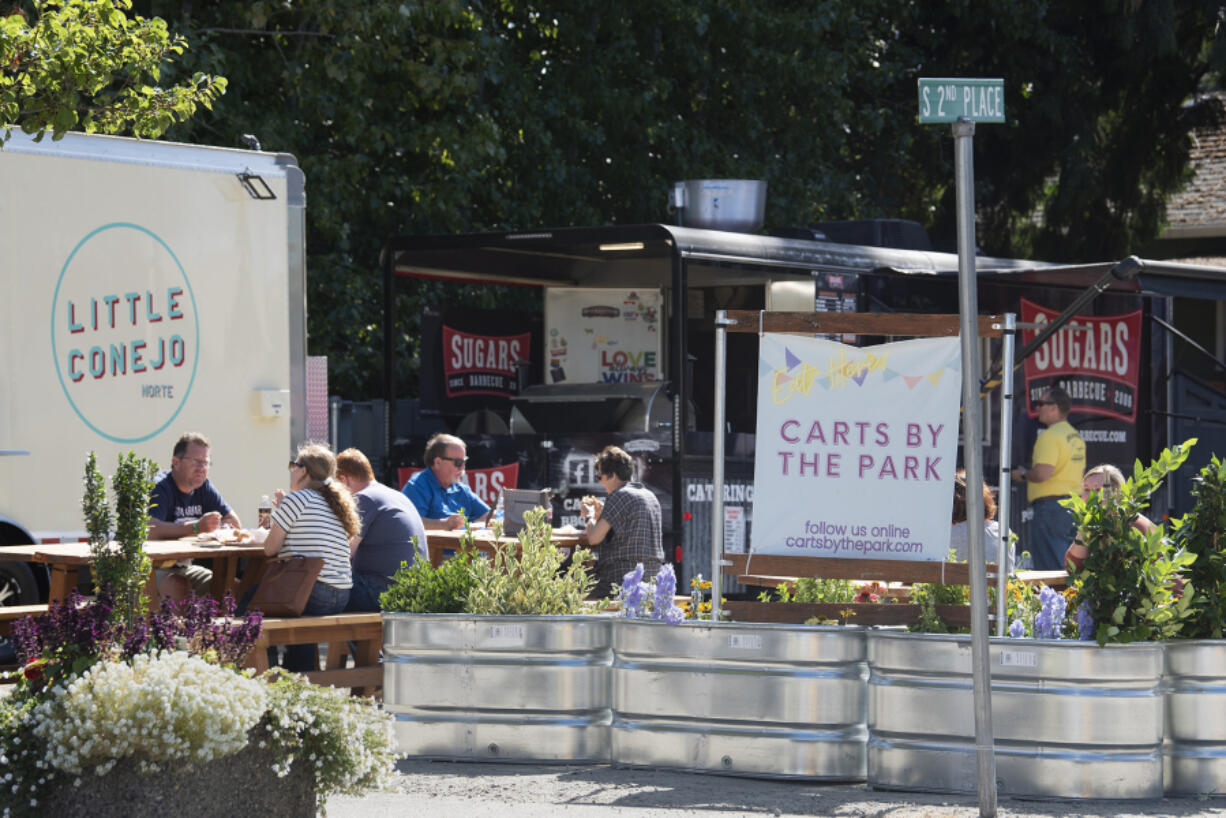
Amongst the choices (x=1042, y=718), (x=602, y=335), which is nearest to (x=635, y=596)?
(x=1042, y=718)

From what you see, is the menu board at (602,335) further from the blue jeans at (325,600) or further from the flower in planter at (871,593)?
the flower in planter at (871,593)

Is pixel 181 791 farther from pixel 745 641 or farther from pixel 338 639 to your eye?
pixel 338 639

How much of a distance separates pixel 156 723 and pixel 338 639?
3264 millimetres

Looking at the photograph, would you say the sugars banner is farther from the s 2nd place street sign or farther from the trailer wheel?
the trailer wheel

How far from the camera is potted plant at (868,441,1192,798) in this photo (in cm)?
633

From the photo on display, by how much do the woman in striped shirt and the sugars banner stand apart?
2186mm

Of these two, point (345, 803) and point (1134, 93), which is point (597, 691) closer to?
point (345, 803)

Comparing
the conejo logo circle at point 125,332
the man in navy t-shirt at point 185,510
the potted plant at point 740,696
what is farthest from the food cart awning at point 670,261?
the potted plant at point 740,696

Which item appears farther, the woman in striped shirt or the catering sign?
the catering sign

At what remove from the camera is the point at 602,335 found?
12195 mm

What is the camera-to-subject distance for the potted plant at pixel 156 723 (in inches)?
193

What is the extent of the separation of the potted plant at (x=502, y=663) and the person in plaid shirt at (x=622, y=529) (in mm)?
1799

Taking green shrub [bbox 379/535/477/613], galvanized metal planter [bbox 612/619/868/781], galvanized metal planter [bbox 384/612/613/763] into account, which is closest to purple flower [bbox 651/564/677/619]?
galvanized metal planter [bbox 612/619/868/781]

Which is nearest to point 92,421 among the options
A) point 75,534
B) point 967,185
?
point 75,534
